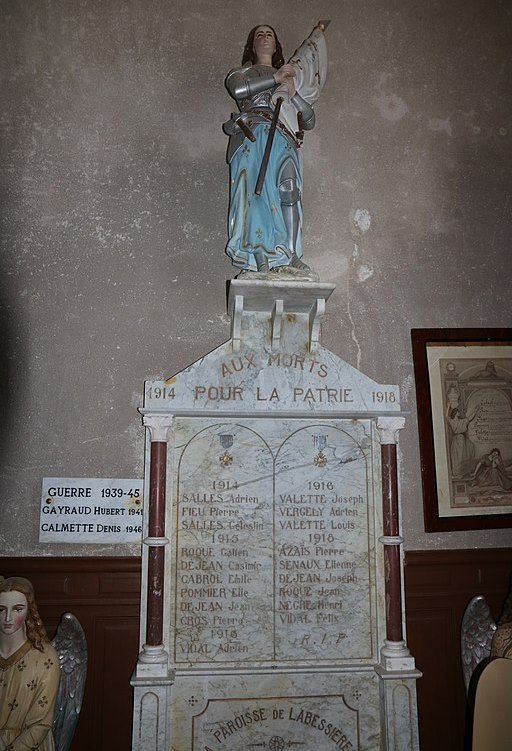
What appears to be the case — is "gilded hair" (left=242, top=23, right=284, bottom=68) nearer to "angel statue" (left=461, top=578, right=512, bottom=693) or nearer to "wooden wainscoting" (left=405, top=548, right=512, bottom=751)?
"wooden wainscoting" (left=405, top=548, right=512, bottom=751)

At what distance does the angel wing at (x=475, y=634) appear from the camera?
3.63m

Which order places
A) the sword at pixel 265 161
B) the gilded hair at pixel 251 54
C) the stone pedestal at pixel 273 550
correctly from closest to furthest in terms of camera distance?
the stone pedestal at pixel 273 550
the sword at pixel 265 161
the gilded hair at pixel 251 54

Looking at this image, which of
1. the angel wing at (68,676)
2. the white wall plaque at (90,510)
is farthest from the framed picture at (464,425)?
the angel wing at (68,676)

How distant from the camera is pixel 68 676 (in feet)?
11.2

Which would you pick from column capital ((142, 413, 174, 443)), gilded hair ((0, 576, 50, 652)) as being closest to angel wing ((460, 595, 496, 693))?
column capital ((142, 413, 174, 443))

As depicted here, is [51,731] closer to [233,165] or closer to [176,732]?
[176,732]

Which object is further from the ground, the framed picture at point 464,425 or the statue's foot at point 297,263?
the statue's foot at point 297,263

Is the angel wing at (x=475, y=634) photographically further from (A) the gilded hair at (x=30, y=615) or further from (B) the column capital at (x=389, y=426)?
(A) the gilded hair at (x=30, y=615)

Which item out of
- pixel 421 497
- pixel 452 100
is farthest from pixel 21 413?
pixel 452 100

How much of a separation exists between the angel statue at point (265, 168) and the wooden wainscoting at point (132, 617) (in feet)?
6.57

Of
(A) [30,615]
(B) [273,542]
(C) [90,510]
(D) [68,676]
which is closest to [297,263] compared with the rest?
(B) [273,542]

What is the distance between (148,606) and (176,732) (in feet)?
2.20

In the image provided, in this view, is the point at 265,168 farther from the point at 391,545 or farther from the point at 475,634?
the point at 475,634

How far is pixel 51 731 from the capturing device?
3170mm
